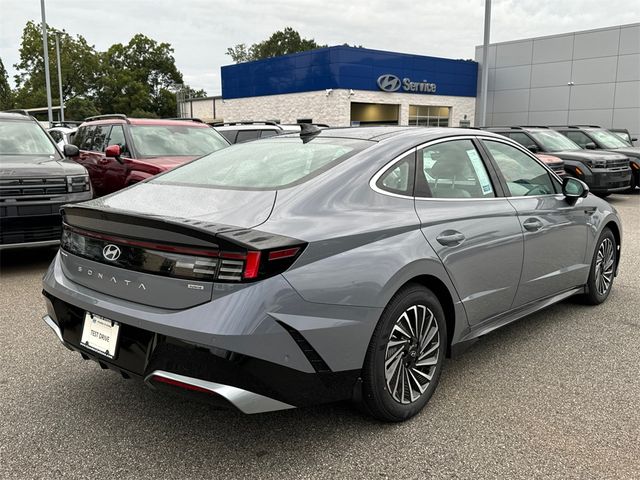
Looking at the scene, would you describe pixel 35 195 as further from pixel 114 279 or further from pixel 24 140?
pixel 114 279

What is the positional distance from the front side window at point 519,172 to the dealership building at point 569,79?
25084 millimetres

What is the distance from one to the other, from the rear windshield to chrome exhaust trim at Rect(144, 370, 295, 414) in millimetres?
1024

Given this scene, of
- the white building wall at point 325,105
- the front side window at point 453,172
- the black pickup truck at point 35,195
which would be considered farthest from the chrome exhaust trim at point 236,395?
the white building wall at point 325,105

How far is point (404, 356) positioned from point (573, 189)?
2341 millimetres

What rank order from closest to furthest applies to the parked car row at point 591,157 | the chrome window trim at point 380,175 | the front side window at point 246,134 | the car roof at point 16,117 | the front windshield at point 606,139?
the chrome window trim at point 380,175, the car roof at point 16,117, the front side window at point 246,134, the parked car row at point 591,157, the front windshield at point 606,139

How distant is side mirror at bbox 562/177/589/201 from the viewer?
4379mm

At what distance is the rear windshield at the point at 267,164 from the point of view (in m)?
3.01

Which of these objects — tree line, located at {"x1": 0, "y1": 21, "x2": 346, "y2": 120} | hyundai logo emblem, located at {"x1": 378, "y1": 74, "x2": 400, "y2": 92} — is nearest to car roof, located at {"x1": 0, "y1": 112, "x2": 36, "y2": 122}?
hyundai logo emblem, located at {"x1": 378, "y1": 74, "x2": 400, "y2": 92}

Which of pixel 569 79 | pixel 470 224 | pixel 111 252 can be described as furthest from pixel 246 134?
pixel 569 79

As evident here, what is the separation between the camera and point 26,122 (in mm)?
7762

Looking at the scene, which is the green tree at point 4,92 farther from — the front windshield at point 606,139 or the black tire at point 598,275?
the black tire at point 598,275

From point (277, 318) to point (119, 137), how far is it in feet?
23.3

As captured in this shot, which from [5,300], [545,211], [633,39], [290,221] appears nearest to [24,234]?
[5,300]

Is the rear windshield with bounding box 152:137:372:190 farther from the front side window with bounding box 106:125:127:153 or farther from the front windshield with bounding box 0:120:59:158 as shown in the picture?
the front side window with bounding box 106:125:127:153
